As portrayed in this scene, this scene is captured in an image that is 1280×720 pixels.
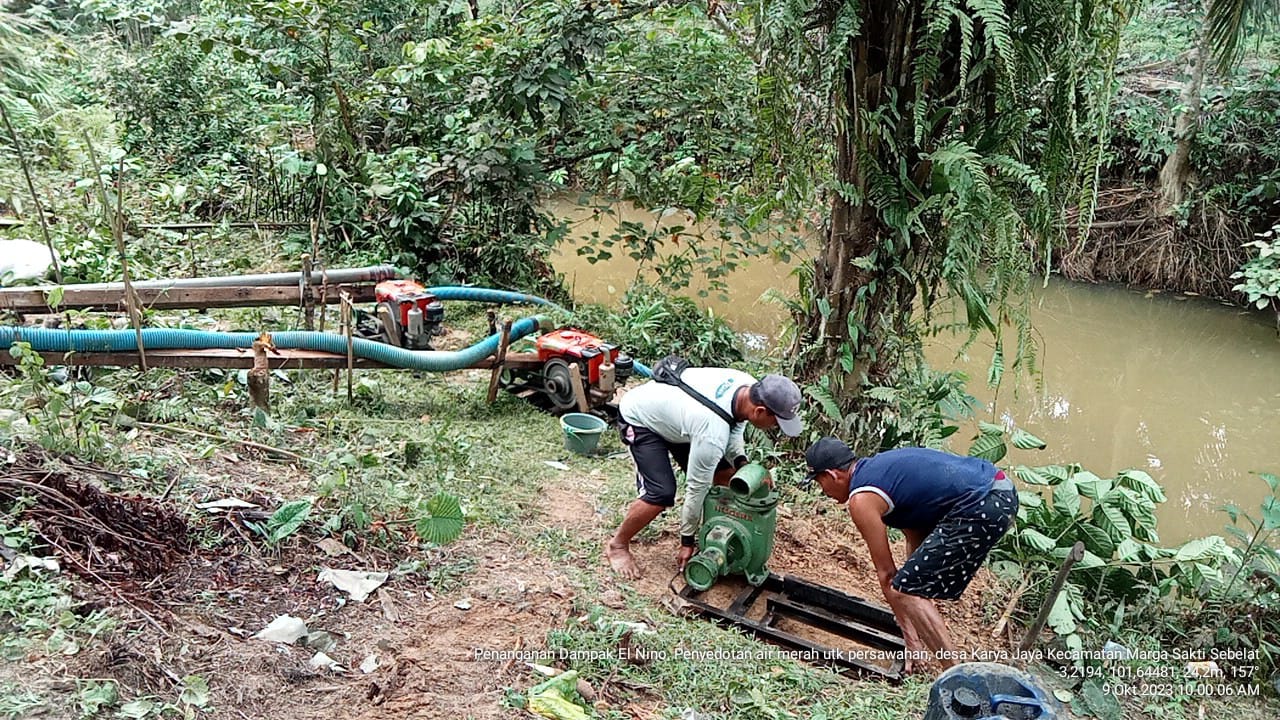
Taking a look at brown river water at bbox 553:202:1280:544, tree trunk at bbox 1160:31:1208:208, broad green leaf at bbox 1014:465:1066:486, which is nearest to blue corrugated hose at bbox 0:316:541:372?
brown river water at bbox 553:202:1280:544

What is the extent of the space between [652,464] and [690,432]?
0.82 feet

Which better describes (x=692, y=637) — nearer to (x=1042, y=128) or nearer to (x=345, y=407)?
(x=345, y=407)

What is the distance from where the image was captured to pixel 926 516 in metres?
3.30

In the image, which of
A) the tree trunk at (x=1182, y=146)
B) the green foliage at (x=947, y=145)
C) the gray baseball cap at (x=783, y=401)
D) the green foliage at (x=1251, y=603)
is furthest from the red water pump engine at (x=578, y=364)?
the tree trunk at (x=1182, y=146)

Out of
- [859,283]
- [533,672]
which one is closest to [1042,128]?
[859,283]

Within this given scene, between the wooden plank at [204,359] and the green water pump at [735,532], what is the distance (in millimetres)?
2129

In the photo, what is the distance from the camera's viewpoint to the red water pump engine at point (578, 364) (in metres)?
5.31

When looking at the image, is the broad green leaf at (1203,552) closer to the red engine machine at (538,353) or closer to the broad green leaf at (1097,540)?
the broad green leaf at (1097,540)

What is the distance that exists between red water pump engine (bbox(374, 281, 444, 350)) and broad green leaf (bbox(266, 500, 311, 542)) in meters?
2.45

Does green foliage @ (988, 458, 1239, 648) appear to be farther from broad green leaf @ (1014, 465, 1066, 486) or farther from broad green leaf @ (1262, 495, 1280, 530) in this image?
broad green leaf @ (1262, 495, 1280, 530)

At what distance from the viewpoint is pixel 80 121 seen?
27.6 ft

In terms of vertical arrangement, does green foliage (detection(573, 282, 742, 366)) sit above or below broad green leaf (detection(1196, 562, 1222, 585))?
above

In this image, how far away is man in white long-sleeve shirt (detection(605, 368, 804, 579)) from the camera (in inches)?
136

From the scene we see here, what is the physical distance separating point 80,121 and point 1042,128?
29.0 ft
